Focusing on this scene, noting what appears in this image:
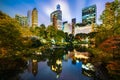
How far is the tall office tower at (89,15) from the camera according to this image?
120m

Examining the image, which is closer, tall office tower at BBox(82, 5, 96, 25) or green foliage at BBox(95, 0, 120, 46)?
green foliage at BBox(95, 0, 120, 46)

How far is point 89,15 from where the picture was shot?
12394 cm

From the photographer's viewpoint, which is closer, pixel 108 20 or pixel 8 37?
pixel 8 37

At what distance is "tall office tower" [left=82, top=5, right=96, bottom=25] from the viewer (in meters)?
120

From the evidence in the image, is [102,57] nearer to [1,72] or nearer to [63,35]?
[1,72]

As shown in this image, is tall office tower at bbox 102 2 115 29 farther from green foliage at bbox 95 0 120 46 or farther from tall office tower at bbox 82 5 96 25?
tall office tower at bbox 82 5 96 25

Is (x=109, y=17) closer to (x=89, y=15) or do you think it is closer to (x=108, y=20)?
(x=108, y=20)

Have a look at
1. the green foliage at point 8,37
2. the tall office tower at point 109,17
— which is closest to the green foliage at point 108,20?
the tall office tower at point 109,17

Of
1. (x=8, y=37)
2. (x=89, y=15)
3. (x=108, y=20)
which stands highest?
(x=89, y=15)

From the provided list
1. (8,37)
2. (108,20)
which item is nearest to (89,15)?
(108,20)

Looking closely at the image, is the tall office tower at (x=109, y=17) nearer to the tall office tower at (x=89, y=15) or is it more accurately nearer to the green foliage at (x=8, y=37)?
the green foliage at (x=8, y=37)

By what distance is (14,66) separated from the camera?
723 inches

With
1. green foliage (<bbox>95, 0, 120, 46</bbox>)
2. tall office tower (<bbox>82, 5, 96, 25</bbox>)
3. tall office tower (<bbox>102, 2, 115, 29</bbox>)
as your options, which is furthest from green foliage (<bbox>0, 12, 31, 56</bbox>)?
tall office tower (<bbox>82, 5, 96, 25</bbox>)

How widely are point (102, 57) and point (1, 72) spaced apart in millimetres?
10766
